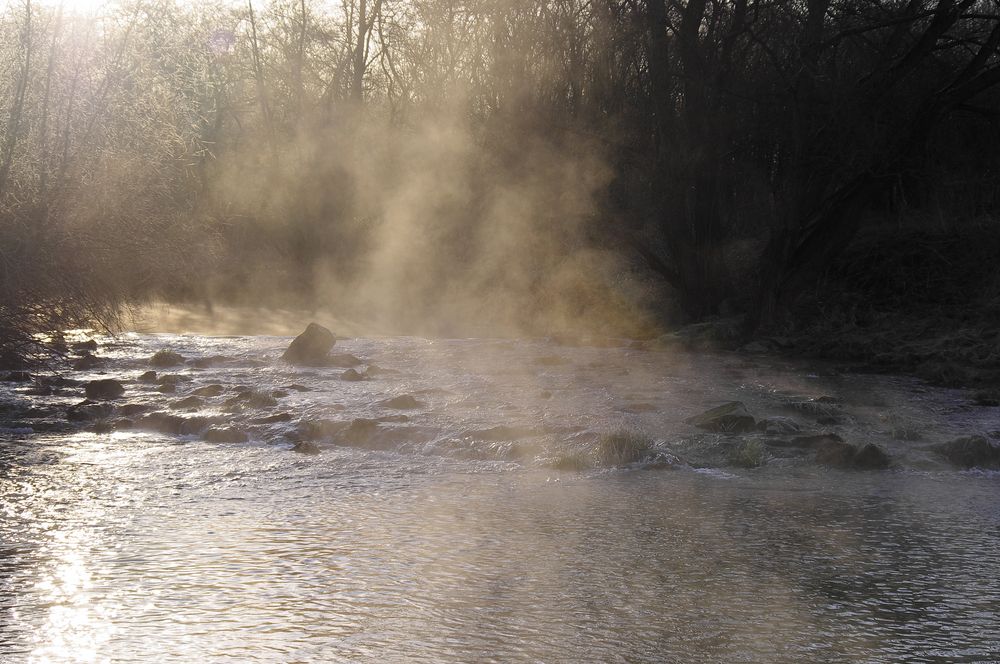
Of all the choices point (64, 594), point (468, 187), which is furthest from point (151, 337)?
point (64, 594)

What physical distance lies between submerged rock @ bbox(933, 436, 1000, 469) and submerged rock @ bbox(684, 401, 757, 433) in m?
1.54

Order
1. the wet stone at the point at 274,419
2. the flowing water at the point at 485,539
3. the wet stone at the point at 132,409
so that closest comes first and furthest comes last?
the flowing water at the point at 485,539 → the wet stone at the point at 274,419 → the wet stone at the point at 132,409

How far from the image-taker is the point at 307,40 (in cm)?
3030

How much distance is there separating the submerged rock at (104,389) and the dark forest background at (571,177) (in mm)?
762

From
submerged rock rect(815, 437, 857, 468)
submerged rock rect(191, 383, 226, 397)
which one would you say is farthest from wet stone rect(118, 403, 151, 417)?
submerged rock rect(815, 437, 857, 468)

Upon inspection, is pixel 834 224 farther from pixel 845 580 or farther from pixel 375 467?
pixel 845 580

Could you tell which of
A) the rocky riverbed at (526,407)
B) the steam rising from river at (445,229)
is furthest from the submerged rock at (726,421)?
the steam rising from river at (445,229)

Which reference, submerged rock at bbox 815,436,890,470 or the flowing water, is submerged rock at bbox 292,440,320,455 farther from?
submerged rock at bbox 815,436,890,470

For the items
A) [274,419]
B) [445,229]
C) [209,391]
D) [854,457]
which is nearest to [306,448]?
[274,419]

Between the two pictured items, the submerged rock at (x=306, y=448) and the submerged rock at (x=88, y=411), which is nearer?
the submerged rock at (x=306, y=448)

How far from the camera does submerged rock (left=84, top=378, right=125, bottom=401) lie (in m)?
11.1

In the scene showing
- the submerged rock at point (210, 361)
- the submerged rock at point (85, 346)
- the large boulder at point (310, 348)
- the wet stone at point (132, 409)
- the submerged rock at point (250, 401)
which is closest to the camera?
the wet stone at point (132, 409)

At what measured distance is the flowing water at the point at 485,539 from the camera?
426 cm

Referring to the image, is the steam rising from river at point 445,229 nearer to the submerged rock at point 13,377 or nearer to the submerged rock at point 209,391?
the submerged rock at point 209,391
